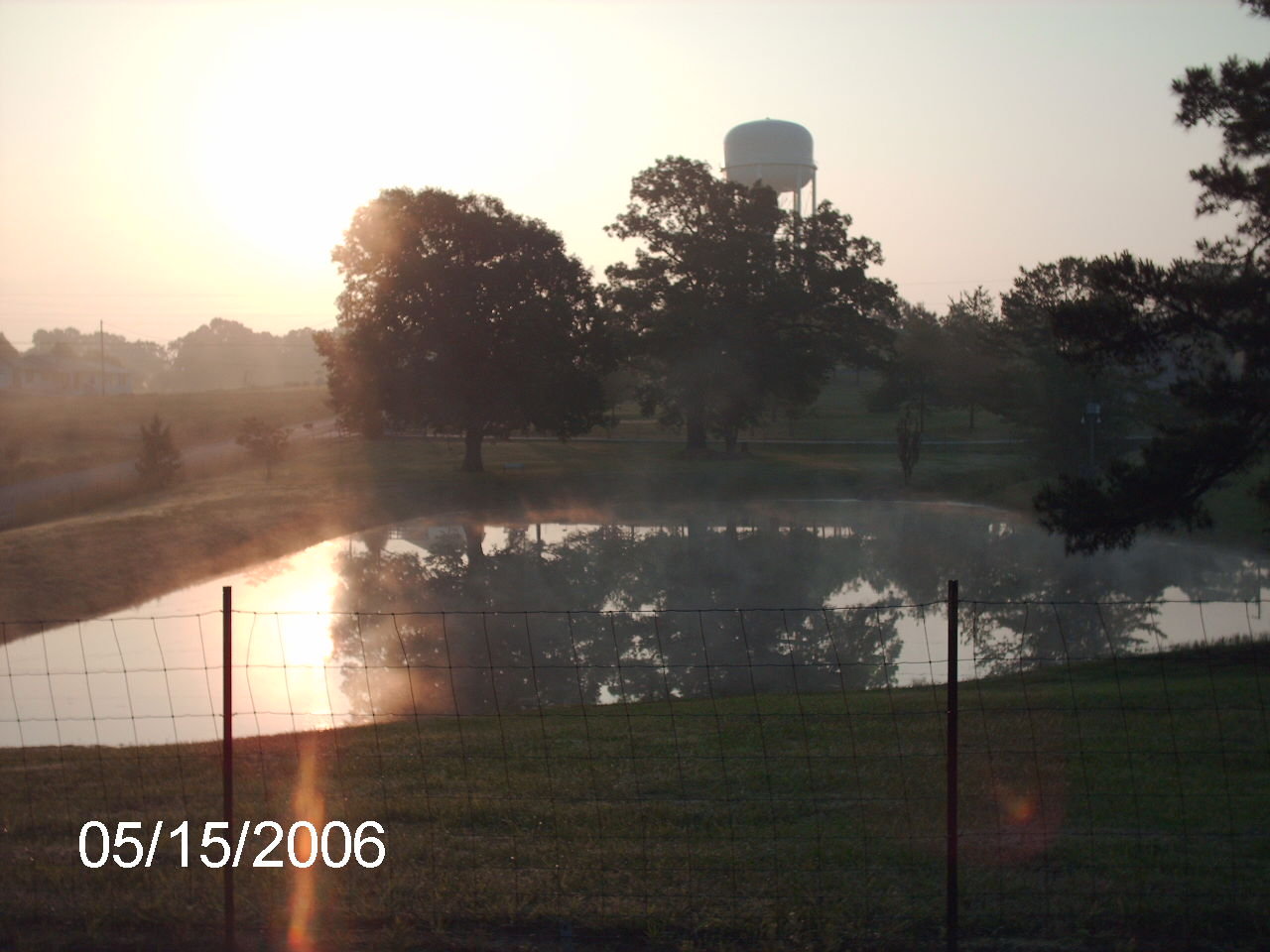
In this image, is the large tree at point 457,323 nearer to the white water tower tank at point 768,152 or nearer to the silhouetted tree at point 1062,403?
the silhouetted tree at point 1062,403

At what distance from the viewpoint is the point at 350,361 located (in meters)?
49.0

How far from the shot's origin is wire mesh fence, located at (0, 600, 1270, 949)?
6.00 metres

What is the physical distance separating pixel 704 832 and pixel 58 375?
131 m

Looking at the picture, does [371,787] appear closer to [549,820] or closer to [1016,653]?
[549,820]

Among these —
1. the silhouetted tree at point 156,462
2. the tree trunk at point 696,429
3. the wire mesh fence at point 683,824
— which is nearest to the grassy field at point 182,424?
the tree trunk at point 696,429

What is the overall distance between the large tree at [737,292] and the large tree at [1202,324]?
38213 mm

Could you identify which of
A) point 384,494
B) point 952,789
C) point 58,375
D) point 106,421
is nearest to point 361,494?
point 384,494

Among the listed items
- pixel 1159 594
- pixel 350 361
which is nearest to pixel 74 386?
pixel 350 361

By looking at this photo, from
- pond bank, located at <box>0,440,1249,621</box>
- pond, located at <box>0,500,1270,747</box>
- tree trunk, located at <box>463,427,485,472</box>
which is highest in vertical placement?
tree trunk, located at <box>463,427,485,472</box>

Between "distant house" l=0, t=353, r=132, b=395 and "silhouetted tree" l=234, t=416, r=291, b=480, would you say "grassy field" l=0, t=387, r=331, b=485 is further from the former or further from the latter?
"distant house" l=0, t=353, r=132, b=395

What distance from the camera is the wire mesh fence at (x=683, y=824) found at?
19.7 feet

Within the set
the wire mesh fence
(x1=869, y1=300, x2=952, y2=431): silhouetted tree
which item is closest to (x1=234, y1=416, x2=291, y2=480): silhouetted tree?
(x1=869, y1=300, x2=952, y2=431): silhouetted tree

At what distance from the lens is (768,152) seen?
7750 cm
